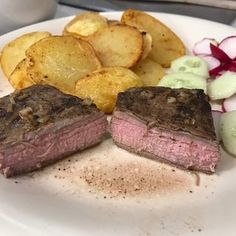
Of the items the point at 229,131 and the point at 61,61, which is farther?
the point at 61,61

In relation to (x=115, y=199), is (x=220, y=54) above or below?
above

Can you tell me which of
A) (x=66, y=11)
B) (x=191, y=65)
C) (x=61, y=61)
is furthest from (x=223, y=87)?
(x=66, y=11)

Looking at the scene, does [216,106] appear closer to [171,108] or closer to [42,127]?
[171,108]

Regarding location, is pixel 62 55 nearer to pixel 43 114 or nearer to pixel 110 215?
pixel 43 114

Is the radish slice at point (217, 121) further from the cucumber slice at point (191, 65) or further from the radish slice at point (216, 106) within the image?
the cucumber slice at point (191, 65)

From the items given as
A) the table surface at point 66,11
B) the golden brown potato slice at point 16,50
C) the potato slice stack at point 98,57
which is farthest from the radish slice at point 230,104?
the table surface at point 66,11

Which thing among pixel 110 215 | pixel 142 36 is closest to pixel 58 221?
pixel 110 215

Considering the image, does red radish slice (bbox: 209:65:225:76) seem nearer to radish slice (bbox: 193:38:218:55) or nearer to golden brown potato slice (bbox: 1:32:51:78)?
radish slice (bbox: 193:38:218:55)
